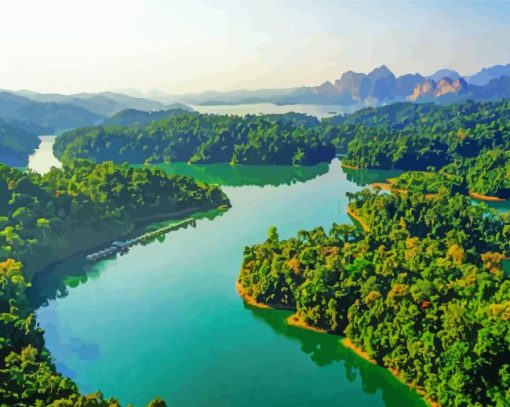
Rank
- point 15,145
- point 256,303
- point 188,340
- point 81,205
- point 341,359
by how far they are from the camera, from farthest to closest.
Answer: point 15,145
point 81,205
point 256,303
point 188,340
point 341,359

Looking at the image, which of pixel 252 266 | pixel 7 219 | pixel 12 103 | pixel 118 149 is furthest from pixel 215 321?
pixel 12 103

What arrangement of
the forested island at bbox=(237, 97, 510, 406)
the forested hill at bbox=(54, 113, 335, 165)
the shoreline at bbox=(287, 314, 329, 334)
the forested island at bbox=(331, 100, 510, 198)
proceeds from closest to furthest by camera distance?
the forested island at bbox=(237, 97, 510, 406), the shoreline at bbox=(287, 314, 329, 334), the forested island at bbox=(331, 100, 510, 198), the forested hill at bbox=(54, 113, 335, 165)

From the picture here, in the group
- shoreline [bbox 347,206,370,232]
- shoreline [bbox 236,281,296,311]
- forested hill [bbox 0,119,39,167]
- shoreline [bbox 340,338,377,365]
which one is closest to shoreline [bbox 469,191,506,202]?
shoreline [bbox 347,206,370,232]

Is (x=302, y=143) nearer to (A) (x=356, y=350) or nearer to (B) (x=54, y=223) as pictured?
(B) (x=54, y=223)

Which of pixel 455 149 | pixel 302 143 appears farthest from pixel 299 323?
pixel 302 143

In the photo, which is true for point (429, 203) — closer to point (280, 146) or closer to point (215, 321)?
point (215, 321)

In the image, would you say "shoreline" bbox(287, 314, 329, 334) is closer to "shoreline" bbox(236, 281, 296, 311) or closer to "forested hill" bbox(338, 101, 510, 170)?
"shoreline" bbox(236, 281, 296, 311)

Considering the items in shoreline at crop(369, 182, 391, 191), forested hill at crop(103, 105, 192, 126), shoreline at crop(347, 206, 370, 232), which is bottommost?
shoreline at crop(347, 206, 370, 232)
